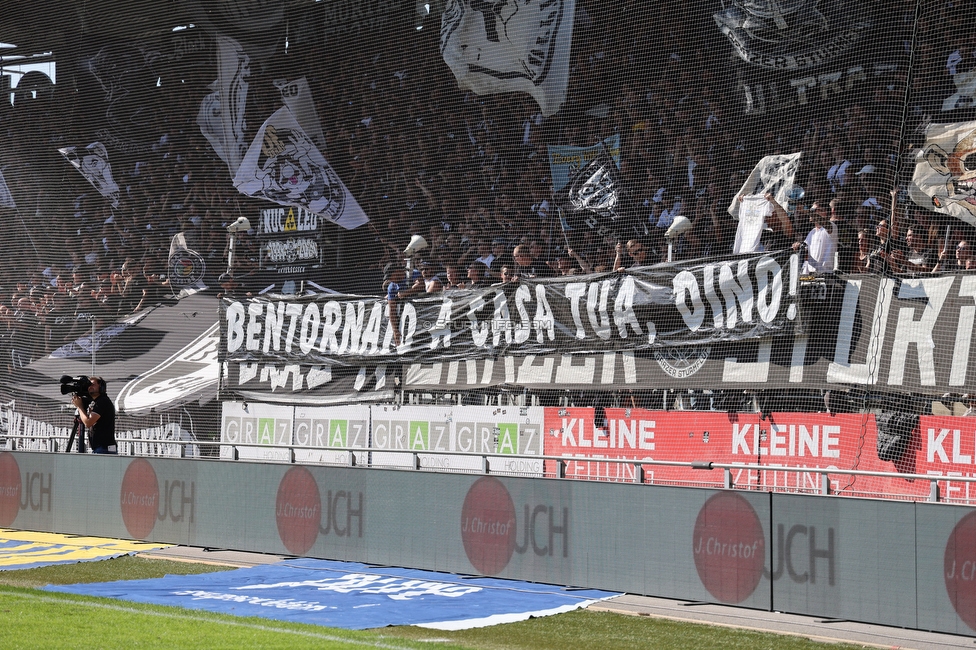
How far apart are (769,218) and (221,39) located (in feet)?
37.1

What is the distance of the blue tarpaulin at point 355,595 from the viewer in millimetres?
7707

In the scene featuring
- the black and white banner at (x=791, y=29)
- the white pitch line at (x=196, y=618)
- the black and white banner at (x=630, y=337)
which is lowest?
the white pitch line at (x=196, y=618)

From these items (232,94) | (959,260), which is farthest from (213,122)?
(959,260)

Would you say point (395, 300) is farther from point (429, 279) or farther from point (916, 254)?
point (916, 254)

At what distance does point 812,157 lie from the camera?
12344mm

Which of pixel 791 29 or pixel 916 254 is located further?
pixel 791 29

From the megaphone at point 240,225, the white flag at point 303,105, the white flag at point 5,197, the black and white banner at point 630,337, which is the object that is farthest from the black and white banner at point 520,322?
the white flag at point 5,197

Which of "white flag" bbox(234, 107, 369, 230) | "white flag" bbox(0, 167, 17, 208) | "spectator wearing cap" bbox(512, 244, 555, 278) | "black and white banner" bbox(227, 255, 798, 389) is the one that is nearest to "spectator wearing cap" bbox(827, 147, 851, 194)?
"black and white banner" bbox(227, 255, 798, 389)

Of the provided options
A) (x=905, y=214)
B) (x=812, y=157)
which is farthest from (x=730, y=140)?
(x=905, y=214)

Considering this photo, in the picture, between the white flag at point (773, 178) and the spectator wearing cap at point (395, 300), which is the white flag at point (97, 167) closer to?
the spectator wearing cap at point (395, 300)

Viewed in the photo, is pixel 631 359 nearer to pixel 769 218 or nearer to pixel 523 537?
pixel 769 218

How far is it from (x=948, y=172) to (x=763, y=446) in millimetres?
3384

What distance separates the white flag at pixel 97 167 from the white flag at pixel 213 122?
2.33 m

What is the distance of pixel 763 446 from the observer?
454 inches
